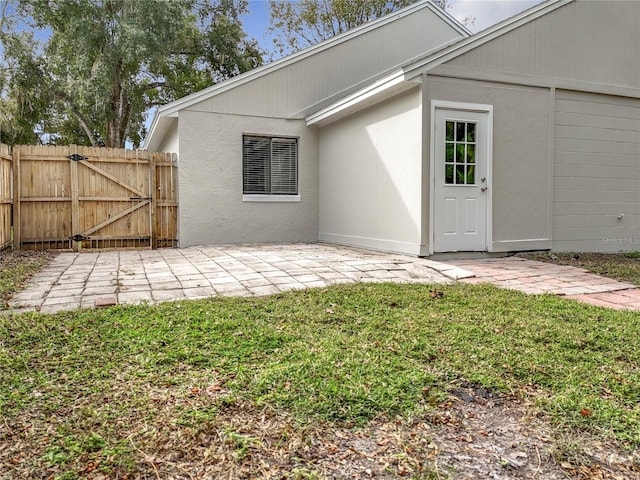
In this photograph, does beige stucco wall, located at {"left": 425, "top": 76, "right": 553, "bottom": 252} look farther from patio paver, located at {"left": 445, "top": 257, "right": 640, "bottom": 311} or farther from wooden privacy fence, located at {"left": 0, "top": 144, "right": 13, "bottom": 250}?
wooden privacy fence, located at {"left": 0, "top": 144, "right": 13, "bottom": 250}

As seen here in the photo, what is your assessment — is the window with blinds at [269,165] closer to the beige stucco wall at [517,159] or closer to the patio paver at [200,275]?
the patio paver at [200,275]

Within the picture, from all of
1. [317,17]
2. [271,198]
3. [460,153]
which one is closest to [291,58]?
[271,198]

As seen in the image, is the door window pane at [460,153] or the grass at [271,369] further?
the door window pane at [460,153]

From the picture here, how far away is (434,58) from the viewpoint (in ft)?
20.7

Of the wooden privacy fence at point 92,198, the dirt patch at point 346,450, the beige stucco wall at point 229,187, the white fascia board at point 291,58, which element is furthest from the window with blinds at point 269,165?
the dirt patch at point 346,450

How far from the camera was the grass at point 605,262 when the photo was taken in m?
5.42

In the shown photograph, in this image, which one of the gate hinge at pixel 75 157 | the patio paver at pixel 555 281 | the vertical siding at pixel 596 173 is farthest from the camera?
the gate hinge at pixel 75 157

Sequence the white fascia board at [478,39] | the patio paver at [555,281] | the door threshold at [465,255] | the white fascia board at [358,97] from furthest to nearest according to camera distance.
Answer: the door threshold at [465,255] < the white fascia board at [358,97] < the white fascia board at [478,39] < the patio paver at [555,281]

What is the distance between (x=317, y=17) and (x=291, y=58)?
491 inches

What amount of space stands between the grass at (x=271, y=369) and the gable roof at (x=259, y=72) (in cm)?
592

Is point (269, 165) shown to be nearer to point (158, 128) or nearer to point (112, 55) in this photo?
point (158, 128)

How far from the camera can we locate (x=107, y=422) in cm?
190

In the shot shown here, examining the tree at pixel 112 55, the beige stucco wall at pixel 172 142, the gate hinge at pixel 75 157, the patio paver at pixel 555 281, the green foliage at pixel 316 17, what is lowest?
the patio paver at pixel 555 281

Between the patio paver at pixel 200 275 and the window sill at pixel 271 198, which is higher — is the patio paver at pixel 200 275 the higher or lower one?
the lower one
